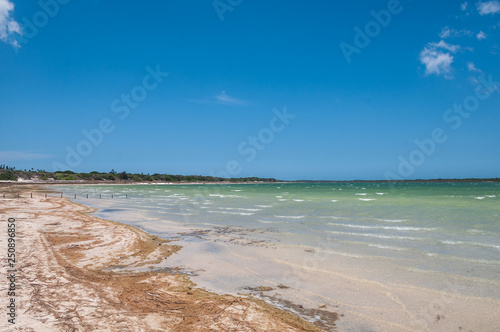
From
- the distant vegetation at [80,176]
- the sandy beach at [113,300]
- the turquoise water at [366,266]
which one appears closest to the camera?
the sandy beach at [113,300]

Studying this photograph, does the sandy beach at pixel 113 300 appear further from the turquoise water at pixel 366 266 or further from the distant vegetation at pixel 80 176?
the distant vegetation at pixel 80 176

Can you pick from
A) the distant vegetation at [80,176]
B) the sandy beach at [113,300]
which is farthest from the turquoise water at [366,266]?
the distant vegetation at [80,176]

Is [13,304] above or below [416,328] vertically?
above

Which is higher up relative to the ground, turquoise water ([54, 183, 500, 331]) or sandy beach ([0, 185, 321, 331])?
sandy beach ([0, 185, 321, 331])

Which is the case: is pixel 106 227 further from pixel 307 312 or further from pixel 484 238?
pixel 484 238

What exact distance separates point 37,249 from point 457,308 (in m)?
12.7

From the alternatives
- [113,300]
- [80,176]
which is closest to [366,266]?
[113,300]

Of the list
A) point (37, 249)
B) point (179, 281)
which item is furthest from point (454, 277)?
point (37, 249)

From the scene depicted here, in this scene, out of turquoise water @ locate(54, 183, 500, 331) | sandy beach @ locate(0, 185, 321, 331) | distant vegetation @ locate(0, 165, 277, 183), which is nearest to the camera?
sandy beach @ locate(0, 185, 321, 331)

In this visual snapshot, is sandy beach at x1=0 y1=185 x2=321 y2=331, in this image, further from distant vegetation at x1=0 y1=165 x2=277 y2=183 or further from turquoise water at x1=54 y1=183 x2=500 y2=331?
distant vegetation at x1=0 y1=165 x2=277 y2=183

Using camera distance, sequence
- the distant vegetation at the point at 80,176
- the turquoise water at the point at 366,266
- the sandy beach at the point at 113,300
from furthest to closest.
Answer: the distant vegetation at the point at 80,176, the turquoise water at the point at 366,266, the sandy beach at the point at 113,300

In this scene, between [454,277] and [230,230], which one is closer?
[454,277]

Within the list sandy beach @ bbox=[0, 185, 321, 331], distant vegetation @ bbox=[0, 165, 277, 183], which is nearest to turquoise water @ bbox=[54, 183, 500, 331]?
sandy beach @ bbox=[0, 185, 321, 331]

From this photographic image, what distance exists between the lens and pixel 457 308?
21.1 ft
